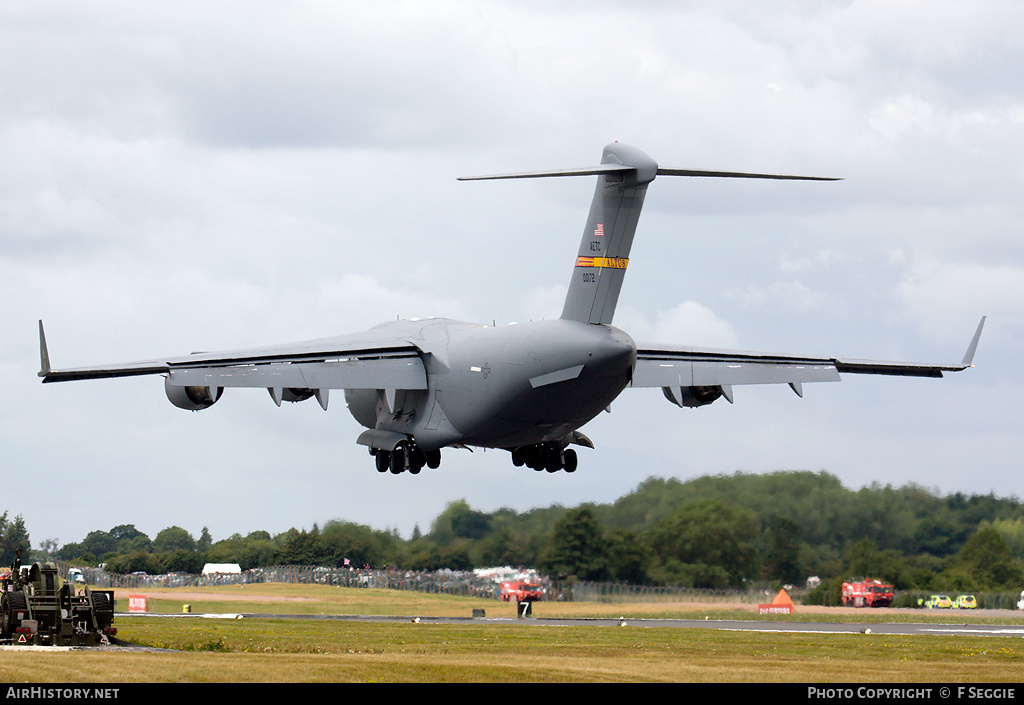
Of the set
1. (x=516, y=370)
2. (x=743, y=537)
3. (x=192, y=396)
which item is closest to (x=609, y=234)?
(x=516, y=370)

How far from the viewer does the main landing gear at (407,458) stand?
34.3m

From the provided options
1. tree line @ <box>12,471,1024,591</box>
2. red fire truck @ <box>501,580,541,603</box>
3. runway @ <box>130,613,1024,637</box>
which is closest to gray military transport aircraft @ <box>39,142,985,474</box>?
tree line @ <box>12,471,1024,591</box>

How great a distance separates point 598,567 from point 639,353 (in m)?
13.2

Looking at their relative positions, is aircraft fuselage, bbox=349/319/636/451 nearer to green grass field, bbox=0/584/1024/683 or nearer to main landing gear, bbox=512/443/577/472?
main landing gear, bbox=512/443/577/472

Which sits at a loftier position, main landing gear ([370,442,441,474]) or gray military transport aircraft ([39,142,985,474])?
gray military transport aircraft ([39,142,985,474])

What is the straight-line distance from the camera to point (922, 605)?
159 ft

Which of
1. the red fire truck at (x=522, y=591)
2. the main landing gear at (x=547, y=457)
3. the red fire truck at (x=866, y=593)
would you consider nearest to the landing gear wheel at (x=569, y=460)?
the main landing gear at (x=547, y=457)

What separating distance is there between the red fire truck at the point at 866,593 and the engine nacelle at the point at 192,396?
71.4ft

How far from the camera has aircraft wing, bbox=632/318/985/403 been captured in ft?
107

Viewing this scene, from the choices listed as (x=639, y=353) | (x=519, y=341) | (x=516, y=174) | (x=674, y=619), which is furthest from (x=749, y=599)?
(x=516, y=174)

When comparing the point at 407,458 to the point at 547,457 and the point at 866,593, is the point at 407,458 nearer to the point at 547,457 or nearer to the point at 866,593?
the point at 547,457

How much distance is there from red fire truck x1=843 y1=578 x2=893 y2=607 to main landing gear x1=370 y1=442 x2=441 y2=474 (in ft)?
55.1
